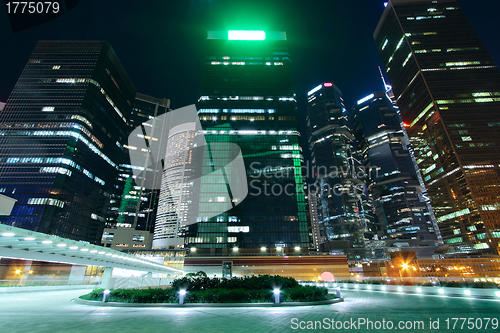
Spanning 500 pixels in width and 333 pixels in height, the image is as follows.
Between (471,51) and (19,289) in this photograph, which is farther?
(471,51)

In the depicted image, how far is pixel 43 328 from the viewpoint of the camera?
10.1 m

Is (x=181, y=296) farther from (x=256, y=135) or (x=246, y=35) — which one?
(x=246, y=35)

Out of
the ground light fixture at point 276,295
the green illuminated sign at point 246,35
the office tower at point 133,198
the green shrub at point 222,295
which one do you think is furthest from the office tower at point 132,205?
the ground light fixture at point 276,295

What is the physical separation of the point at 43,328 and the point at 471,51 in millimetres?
213423

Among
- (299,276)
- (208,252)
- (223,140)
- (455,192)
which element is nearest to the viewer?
(299,276)

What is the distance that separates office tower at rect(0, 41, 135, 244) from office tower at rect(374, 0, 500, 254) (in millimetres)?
188990

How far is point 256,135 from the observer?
331 feet

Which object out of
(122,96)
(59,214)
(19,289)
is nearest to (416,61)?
(122,96)

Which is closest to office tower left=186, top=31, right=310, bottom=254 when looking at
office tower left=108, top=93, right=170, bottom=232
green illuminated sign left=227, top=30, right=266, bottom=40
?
green illuminated sign left=227, top=30, right=266, bottom=40

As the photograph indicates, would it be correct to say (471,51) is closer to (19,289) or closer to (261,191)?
(261,191)

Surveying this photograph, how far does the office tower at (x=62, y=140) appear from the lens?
9619 centimetres

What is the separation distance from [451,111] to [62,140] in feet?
666

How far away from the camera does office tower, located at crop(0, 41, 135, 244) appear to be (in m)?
96.2

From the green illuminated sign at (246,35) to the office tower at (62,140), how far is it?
69.0m
